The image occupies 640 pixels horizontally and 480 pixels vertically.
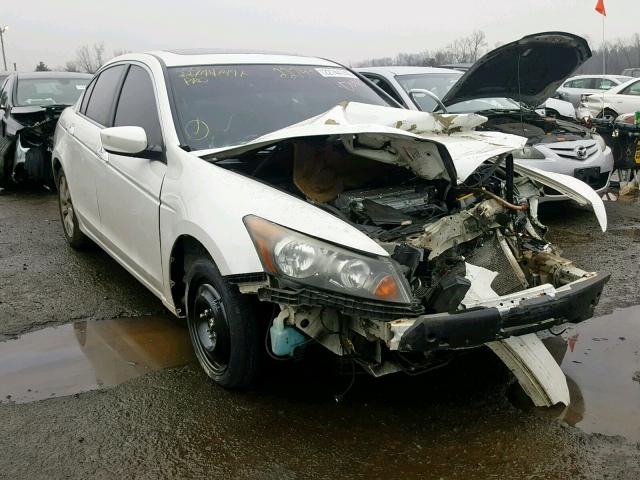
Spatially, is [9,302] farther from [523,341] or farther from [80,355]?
[523,341]

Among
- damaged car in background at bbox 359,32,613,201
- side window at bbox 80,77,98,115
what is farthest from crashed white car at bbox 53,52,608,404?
side window at bbox 80,77,98,115

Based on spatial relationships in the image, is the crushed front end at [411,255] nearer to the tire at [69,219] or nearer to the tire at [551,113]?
the tire at [69,219]

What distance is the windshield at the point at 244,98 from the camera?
11.5 feet

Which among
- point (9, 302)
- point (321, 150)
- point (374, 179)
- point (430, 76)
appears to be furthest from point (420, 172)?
point (430, 76)

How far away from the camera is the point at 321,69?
4.35m

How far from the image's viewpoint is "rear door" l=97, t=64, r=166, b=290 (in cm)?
339

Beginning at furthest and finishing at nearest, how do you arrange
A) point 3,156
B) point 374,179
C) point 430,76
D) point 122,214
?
point 3,156, point 430,76, point 122,214, point 374,179

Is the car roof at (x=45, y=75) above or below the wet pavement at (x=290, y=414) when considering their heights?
above

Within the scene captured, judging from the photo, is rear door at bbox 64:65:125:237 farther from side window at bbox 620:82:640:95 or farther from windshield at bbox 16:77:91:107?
side window at bbox 620:82:640:95

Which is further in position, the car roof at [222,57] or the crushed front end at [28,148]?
the crushed front end at [28,148]

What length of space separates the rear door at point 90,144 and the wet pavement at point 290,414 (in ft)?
2.99

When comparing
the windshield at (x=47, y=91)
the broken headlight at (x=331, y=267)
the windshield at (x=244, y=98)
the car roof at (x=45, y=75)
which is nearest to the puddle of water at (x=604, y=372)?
the broken headlight at (x=331, y=267)

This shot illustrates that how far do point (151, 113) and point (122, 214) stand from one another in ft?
2.17

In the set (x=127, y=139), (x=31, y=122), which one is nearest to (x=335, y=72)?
(x=127, y=139)
